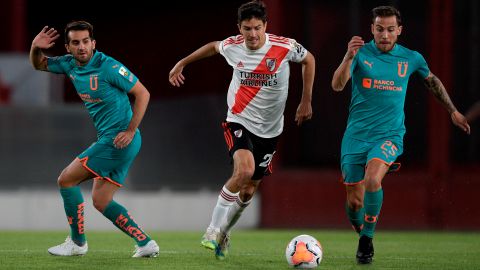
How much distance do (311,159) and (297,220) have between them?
3.09 ft

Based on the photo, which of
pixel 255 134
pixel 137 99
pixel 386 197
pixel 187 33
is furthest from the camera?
pixel 187 33

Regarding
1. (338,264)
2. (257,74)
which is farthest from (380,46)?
(338,264)

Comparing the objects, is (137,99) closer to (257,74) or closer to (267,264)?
(257,74)

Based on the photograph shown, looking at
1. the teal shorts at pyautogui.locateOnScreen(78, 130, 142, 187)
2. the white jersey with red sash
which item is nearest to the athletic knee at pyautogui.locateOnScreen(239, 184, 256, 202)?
the white jersey with red sash

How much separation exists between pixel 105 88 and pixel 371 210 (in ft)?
7.29

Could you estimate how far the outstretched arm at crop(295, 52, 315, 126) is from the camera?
7555 millimetres

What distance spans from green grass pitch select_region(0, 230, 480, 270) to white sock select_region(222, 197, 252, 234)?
266 millimetres

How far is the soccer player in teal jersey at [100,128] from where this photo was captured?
288 inches

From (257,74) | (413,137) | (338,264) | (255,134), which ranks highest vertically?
(257,74)

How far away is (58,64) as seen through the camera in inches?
298

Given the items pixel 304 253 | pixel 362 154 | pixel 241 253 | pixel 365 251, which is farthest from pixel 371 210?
pixel 241 253

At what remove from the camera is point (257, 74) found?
7.73 metres

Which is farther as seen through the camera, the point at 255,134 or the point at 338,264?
the point at 255,134

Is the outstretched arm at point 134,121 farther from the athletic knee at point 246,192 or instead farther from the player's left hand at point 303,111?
the player's left hand at point 303,111
